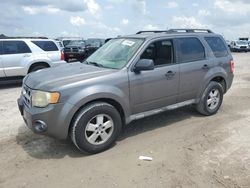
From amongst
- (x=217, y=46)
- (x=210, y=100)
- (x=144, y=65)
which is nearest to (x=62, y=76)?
(x=144, y=65)

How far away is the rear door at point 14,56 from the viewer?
10291 millimetres

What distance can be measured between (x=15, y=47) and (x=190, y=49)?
7.17m

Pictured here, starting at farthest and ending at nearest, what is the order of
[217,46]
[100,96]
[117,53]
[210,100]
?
[217,46] < [210,100] < [117,53] < [100,96]

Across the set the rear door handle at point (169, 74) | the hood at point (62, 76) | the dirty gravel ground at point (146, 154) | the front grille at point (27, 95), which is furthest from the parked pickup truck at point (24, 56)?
the rear door handle at point (169, 74)

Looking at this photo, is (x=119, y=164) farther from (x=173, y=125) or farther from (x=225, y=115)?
(x=225, y=115)

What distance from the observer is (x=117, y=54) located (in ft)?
17.0

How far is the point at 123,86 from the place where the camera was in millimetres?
4664

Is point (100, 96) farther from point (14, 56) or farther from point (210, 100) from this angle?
point (14, 56)

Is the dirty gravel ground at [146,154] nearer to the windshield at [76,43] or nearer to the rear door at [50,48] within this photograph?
the rear door at [50,48]

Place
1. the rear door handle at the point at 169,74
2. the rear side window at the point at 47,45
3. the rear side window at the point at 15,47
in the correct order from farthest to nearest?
the rear side window at the point at 47,45 < the rear side window at the point at 15,47 < the rear door handle at the point at 169,74

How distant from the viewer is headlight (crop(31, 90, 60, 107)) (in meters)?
4.09

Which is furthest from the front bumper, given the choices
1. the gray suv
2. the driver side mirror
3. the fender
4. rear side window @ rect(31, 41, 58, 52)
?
rear side window @ rect(31, 41, 58, 52)

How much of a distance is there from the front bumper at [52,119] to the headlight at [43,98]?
0.06m

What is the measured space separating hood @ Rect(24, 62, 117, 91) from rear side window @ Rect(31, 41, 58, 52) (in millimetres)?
6406
